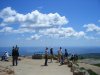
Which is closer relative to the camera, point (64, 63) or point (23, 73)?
point (23, 73)

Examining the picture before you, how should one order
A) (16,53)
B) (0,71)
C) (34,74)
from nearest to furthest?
(0,71) < (34,74) < (16,53)

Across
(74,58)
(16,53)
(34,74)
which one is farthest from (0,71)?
(74,58)

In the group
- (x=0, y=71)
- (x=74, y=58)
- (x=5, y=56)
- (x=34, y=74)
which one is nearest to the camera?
(x=0, y=71)

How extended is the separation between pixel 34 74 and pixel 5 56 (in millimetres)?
16511

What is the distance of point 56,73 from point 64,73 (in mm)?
690

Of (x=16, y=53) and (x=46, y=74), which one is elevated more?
(x=16, y=53)

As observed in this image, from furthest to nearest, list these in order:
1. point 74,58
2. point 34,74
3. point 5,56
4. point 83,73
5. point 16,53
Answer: point 74,58 < point 5,56 < point 16,53 < point 34,74 < point 83,73

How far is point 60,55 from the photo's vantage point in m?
37.2

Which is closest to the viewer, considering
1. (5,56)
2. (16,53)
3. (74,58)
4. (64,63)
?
(16,53)

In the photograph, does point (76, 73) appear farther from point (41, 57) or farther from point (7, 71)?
point (41, 57)

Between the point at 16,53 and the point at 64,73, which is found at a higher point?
the point at 16,53

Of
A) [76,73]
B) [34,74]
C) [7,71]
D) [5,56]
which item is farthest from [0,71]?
[5,56]

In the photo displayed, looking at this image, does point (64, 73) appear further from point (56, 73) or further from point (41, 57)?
point (41, 57)

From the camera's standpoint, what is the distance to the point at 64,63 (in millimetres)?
35625
